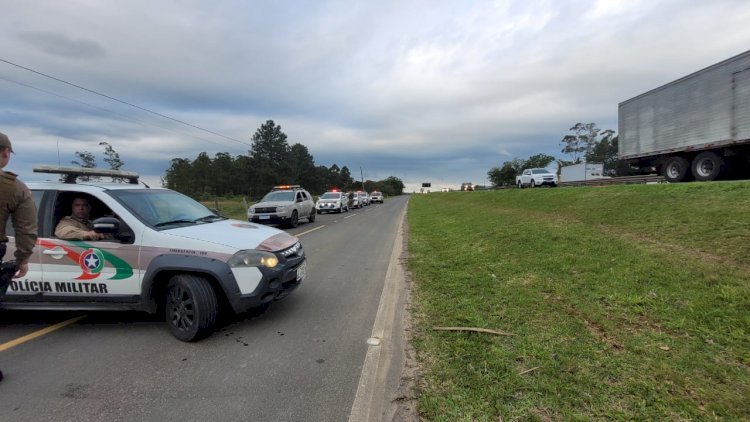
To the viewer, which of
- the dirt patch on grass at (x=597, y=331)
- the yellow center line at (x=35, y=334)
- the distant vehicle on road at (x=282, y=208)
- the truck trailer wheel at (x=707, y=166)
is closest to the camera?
the dirt patch on grass at (x=597, y=331)

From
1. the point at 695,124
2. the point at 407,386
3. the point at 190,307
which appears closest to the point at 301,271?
the point at 190,307

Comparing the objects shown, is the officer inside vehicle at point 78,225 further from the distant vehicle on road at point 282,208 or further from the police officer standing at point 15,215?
the distant vehicle on road at point 282,208

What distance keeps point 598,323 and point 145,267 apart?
4903 mm

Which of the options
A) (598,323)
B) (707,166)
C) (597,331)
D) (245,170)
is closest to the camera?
(597,331)

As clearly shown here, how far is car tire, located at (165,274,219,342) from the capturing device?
3.81m

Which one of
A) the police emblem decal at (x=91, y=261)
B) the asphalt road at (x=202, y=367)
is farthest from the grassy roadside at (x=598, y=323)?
the police emblem decal at (x=91, y=261)

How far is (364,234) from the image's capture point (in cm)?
1377

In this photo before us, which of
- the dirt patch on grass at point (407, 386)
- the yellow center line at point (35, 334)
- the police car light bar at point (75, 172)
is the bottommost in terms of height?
the dirt patch on grass at point (407, 386)

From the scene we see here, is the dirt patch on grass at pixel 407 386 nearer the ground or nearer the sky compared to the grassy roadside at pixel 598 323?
nearer the ground

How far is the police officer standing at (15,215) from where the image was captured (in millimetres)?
2832

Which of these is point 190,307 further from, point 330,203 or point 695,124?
point 330,203

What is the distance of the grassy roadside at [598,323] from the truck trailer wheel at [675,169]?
807cm

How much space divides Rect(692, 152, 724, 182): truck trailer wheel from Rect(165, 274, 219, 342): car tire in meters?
17.4

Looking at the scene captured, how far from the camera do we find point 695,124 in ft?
44.4
